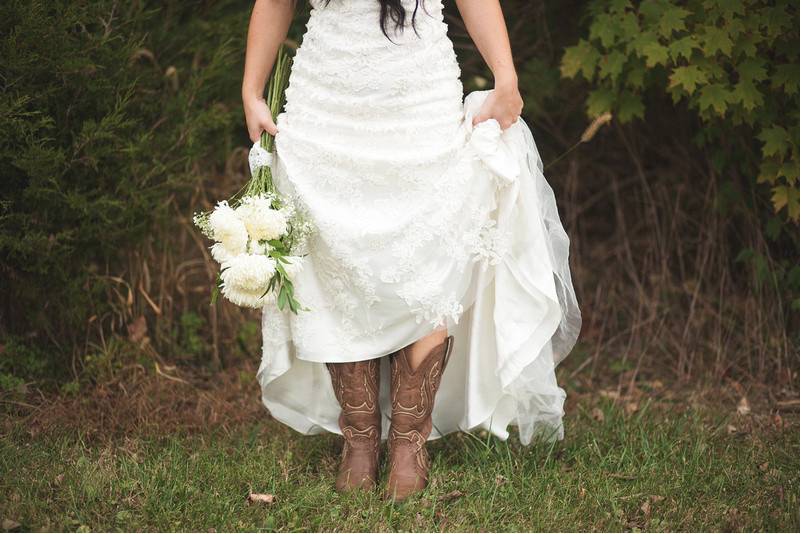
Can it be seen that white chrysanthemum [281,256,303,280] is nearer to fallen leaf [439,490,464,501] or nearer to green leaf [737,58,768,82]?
fallen leaf [439,490,464,501]

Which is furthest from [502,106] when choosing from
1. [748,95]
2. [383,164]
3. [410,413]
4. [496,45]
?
[748,95]

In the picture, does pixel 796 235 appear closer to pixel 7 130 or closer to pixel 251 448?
pixel 251 448

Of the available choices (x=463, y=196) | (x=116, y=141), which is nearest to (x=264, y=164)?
(x=463, y=196)

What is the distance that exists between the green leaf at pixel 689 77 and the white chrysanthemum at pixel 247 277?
2.02 metres

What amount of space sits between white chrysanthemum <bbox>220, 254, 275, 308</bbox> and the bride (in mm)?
235

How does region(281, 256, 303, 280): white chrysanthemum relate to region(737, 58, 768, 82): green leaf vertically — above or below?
below

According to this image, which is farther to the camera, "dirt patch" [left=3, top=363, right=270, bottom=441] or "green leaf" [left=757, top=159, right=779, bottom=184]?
"green leaf" [left=757, top=159, right=779, bottom=184]

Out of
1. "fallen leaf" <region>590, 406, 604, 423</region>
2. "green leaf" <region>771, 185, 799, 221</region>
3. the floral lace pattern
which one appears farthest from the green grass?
"green leaf" <region>771, 185, 799, 221</region>

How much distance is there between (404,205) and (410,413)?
688 mm

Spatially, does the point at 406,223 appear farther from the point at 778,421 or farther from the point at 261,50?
the point at 778,421

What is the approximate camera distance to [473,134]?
255 centimetres

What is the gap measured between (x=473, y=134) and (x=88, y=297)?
1.96 metres

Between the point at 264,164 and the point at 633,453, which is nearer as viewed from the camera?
the point at 264,164

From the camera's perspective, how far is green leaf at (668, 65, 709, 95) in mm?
3455
